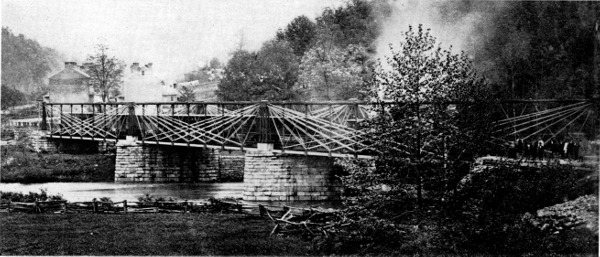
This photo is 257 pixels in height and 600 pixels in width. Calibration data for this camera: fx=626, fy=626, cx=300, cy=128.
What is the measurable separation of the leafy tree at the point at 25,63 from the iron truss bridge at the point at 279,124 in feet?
95.7

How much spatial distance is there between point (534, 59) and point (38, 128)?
3792cm

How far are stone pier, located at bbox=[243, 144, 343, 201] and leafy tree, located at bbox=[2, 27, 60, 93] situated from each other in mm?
64541

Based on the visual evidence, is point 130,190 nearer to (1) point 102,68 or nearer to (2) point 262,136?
(2) point 262,136

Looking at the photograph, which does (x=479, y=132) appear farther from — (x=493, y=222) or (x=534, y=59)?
(x=534, y=59)

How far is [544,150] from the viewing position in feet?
73.9

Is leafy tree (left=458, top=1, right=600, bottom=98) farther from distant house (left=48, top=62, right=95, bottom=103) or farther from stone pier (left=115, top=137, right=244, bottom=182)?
distant house (left=48, top=62, right=95, bottom=103)

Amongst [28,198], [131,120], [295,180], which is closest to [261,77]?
[131,120]

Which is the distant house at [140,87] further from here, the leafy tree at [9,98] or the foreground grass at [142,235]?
the foreground grass at [142,235]

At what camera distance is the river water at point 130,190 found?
33.7m

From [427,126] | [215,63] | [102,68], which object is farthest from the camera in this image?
[215,63]

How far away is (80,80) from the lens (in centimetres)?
6334

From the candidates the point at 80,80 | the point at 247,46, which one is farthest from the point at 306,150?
the point at 80,80

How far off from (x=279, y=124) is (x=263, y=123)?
4.72 ft

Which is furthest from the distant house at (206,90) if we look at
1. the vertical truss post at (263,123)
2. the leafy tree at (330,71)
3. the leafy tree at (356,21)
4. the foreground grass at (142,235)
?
the foreground grass at (142,235)
